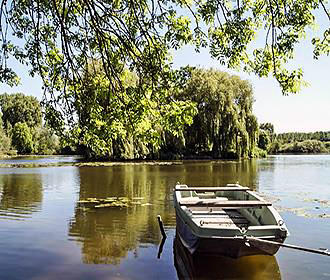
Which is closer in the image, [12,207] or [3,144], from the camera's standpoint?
[12,207]

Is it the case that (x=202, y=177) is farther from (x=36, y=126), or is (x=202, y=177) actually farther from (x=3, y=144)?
(x=36, y=126)

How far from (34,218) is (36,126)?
169 feet

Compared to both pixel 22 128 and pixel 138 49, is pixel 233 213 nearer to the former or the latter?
pixel 138 49

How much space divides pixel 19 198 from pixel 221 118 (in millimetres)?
21440

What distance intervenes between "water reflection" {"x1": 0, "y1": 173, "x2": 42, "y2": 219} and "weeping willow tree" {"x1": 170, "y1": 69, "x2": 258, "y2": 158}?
54.4 feet

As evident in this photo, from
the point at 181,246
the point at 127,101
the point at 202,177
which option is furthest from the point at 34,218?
the point at 202,177

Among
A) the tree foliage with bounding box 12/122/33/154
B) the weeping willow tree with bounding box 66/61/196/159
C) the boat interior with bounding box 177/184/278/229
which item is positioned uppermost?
the tree foliage with bounding box 12/122/33/154

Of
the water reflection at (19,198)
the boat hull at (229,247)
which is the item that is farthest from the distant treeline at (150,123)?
the water reflection at (19,198)

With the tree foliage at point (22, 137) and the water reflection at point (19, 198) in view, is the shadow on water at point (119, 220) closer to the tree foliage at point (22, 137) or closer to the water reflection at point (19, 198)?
the water reflection at point (19, 198)

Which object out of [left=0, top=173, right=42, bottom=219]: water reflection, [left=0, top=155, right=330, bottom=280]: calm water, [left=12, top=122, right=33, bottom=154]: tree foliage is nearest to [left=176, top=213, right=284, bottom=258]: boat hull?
[left=0, top=155, right=330, bottom=280]: calm water

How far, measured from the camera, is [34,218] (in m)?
10.3

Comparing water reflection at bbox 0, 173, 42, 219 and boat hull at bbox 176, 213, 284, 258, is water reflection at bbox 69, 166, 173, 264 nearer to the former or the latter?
water reflection at bbox 0, 173, 42, 219

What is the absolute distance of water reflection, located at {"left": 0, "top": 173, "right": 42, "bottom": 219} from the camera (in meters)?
11.0

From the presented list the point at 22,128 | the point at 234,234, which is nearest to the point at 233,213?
the point at 234,234
